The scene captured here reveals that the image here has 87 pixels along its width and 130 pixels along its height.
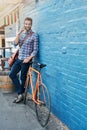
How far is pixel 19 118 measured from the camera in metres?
6.31

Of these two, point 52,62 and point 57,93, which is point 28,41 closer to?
point 52,62

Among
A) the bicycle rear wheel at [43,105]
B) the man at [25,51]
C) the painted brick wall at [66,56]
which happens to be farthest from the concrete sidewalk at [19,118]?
the man at [25,51]

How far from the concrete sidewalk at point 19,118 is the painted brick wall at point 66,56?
0.23m

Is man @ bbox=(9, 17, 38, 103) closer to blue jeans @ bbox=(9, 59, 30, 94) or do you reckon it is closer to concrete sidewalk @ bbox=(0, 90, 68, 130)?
blue jeans @ bbox=(9, 59, 30, 94)

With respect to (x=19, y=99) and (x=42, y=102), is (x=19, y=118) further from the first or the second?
(x=19, y=99)

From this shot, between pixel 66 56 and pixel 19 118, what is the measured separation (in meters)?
1.74

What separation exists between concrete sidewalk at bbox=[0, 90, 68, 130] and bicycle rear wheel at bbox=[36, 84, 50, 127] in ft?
0.37

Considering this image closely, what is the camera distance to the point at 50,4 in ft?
20.7

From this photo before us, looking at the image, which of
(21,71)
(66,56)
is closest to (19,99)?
(21,71)

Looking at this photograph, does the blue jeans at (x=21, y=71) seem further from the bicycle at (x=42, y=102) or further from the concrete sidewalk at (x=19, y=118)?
the bicycle at (x=42, y=102)

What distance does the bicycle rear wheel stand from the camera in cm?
584

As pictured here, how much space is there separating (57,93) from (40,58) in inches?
53.0

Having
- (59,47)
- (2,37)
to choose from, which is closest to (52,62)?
(59,47)

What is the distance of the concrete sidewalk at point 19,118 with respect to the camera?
18.7 ft
